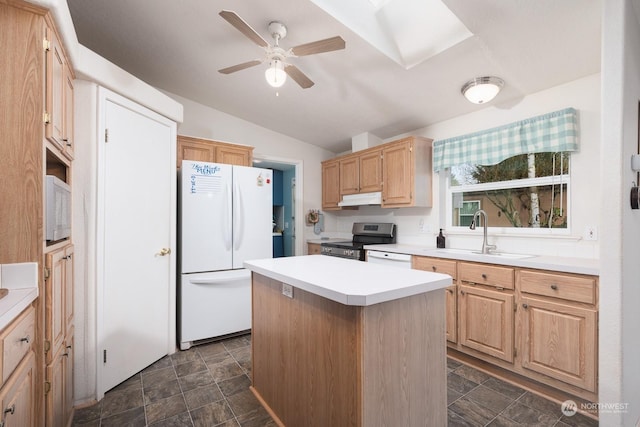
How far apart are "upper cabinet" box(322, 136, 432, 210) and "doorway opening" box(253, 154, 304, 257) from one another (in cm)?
76

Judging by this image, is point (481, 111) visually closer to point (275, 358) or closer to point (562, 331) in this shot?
point (562, 331)

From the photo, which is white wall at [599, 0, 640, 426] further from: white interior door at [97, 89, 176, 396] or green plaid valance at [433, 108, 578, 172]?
white interior door at [97, 89, 176, 396]

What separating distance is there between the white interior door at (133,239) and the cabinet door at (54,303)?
1.42 feet

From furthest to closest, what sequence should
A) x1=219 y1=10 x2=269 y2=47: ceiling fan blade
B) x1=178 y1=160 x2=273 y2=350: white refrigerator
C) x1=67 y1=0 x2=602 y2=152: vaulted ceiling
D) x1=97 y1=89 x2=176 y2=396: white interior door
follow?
x1=178 y1=160 x2=273 y2=350: white refrigerator, x1=97 y1=89 x2=176 y2=396: white interior door, x1=67 y1=0 x2=602 y2=152: vaulted ceiling, x1=219 y1=10 x2=269 y2=47: ceiling fan blade

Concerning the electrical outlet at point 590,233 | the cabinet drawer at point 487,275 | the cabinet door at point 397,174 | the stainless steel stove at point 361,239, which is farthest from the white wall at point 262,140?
the electrical outlet at point 590,233

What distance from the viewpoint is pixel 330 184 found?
178 inches

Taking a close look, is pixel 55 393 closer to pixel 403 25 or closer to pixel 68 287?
pixel 68 287

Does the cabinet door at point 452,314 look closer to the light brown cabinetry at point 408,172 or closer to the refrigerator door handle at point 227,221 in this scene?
the light brown cabinetry at point 408,172

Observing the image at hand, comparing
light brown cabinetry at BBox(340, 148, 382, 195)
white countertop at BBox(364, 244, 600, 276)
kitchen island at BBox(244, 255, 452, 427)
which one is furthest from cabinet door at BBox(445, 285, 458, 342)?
light brown cabinetry at BBox(340, 148, 382, 195)

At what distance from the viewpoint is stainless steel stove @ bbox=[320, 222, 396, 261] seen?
360 centimetres

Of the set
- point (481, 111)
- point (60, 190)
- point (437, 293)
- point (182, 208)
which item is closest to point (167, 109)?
point (182, 208)

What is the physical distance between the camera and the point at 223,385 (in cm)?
214

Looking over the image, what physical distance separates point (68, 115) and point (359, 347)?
2.11 meters

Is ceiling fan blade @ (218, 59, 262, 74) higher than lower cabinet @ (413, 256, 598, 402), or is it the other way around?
ceiling fan blade @ (218, 59, 262, 74)
